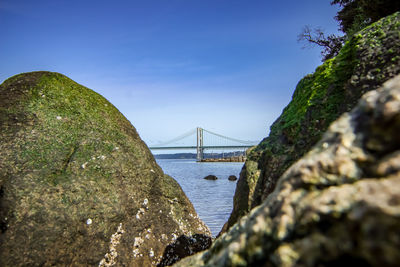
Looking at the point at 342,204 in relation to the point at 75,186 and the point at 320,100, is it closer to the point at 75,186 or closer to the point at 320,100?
the point at 320,100

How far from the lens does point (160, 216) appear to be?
14.6 feet

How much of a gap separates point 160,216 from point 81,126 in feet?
6.28

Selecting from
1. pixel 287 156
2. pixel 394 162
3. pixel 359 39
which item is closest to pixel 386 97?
pixel 394 162

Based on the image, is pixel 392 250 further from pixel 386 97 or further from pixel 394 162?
pixel 386 97

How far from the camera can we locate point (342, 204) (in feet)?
3.78

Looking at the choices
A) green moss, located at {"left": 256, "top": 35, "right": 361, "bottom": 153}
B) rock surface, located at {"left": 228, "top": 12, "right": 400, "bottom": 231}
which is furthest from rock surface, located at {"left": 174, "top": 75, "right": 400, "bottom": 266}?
green moss, located at {"left": 256, "top": 35, "right": 361, "bottom": 153}

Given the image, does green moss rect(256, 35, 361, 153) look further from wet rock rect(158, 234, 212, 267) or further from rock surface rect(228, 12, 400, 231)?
wet rock rect(158, 234, 212, 267)

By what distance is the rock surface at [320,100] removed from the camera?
9.40 ft

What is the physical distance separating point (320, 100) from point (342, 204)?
98.7 inches

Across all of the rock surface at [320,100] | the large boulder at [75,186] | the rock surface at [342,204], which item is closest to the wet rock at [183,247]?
the large boulder at [75,186]

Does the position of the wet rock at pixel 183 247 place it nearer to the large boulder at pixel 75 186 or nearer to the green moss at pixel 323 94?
the large boulder at pixel 75 186

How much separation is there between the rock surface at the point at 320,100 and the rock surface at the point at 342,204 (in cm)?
174

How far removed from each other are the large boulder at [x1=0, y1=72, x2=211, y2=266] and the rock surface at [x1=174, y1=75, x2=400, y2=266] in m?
2.69

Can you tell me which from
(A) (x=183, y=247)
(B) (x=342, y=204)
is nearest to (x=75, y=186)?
(A) (x=183, y=247)
